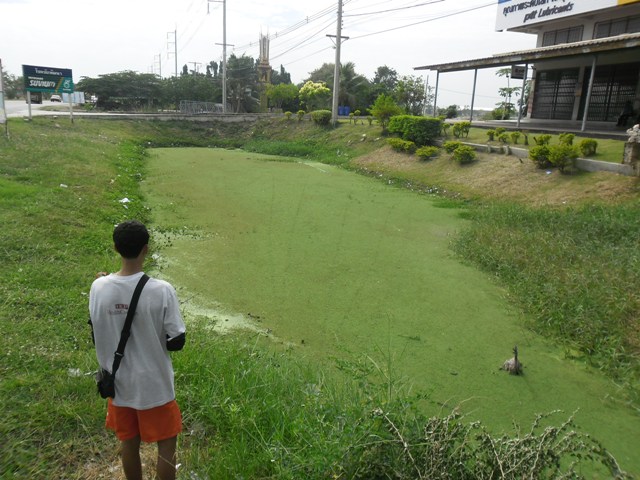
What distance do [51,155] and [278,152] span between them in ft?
35.3

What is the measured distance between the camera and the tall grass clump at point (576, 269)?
3912 millimetres

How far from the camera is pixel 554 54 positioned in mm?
11438

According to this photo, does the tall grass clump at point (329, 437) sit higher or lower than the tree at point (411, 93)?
lower

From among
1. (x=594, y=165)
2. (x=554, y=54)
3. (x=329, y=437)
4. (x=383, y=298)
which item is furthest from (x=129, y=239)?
(x=554, y=54)

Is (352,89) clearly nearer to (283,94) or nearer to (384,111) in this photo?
(283,94)

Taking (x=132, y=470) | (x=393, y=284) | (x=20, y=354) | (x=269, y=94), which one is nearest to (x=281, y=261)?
(x=393, y=284)

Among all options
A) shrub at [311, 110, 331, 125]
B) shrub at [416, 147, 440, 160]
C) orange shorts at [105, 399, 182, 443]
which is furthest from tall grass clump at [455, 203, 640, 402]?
shrub at [311, 110, 331, 125]

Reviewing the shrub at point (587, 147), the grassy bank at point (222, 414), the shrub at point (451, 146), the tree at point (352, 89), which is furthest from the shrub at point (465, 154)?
the tree at point (352, 89)

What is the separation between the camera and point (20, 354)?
2.92 meters

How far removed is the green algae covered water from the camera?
330cm

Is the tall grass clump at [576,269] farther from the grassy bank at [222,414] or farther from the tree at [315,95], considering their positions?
the tree at [315,95]

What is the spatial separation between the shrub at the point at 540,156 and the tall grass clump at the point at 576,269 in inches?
80.4

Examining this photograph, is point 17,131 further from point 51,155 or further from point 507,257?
point 507,257

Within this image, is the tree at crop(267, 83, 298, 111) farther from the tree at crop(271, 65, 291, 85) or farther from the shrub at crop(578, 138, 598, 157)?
the shrub at crop(578, 138, 598, 157)
